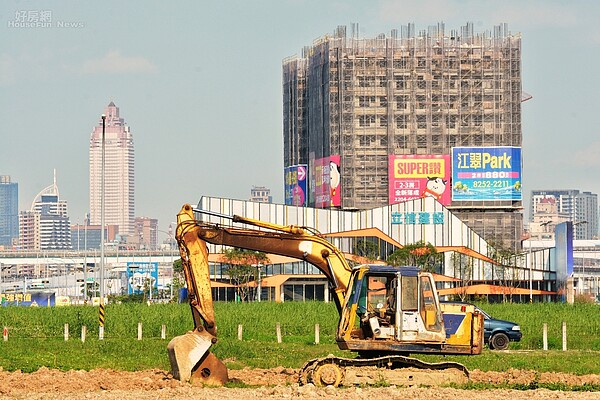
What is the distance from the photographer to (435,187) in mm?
136250

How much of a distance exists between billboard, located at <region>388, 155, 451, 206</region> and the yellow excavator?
108m

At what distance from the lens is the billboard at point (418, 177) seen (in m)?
136

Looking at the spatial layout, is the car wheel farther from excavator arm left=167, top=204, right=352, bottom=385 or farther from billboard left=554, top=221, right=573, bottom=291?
billboard left=554, top=221, right=573, bottom=291

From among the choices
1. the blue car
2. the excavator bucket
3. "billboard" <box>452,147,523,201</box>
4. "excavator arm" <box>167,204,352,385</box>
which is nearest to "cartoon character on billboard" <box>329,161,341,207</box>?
"billboard" <box>452,147,523,201</box>

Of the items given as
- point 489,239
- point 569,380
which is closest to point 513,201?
point 489,239

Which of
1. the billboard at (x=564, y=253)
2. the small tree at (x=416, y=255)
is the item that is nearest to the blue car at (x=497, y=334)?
the small tree at (x=416, y=255)

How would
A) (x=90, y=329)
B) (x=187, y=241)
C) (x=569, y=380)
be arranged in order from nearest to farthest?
(x=187, y=241), (x=569, y=380), (x=90, y=329)

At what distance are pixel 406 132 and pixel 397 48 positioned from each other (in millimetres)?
10443

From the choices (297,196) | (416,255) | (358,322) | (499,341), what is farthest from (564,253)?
(358,322)

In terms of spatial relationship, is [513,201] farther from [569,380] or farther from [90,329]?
[569,380]

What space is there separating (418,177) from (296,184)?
67.9 feet

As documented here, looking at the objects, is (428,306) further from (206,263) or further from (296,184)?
(296,184)

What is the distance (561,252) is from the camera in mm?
122062

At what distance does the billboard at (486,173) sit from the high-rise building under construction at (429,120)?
11 centimetres
